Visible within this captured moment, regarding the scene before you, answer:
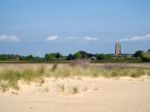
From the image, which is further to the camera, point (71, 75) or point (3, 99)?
point (71, 75)

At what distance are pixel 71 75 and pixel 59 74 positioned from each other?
95cm

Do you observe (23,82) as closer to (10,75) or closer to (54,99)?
(10,75)

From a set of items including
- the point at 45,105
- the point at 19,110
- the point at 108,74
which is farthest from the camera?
the point at 108,74

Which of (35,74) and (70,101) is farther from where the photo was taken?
(35,74)

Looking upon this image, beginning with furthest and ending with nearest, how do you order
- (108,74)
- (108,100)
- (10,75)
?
(108,74), (10,75), (108,100)

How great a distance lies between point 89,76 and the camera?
27359 millimetres

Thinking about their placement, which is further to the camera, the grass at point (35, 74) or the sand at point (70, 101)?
the grass at point (35, 74)

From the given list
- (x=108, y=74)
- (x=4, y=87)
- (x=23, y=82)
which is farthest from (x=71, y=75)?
(x=4, y=87)

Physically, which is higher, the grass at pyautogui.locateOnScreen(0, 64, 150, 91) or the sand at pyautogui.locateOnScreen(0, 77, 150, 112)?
the grass at pyautogui.locateOnScreen(0, 64, 150, 91)

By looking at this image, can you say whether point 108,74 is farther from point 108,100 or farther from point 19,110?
point 19,110

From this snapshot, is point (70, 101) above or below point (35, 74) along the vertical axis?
below

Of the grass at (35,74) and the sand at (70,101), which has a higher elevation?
the grass at (35,74)

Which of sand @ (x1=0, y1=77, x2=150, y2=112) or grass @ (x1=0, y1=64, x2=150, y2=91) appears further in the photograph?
grass @ (x1=0, y1=64, x2=150, y2=91)

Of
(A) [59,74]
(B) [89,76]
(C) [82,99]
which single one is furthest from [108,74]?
(C) [82,99]
